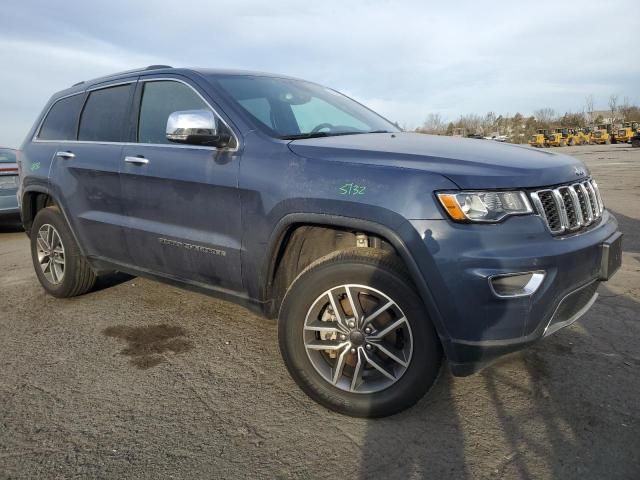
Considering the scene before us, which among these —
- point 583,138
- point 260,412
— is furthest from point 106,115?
point 583,138

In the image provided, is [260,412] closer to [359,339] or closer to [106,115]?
[359,339]

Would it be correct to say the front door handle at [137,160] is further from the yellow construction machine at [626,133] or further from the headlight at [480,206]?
the yellow construction machine at [626,133]

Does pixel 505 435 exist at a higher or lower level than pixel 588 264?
lower

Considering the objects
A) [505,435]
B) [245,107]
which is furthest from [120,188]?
[505,435]

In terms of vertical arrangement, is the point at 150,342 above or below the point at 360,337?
below

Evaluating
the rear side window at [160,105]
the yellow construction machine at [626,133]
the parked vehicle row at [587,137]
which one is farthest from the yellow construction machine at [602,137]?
the rear side window at [160,105]

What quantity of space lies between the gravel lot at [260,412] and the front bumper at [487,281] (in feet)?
1.41

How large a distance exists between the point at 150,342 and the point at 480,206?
2.47m

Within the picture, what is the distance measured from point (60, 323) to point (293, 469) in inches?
104

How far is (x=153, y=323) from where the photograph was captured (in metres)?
3.93

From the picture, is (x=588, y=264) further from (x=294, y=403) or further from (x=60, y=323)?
(x=60, y=323)

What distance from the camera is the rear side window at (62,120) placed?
14.1ft

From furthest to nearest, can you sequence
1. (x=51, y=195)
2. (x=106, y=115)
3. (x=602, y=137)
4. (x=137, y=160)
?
1. (x=602, y=137)
2. (x=51, y=195)
3. (x=106, y=115)
4. (x=137, y=160)

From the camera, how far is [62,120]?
14.6ft
